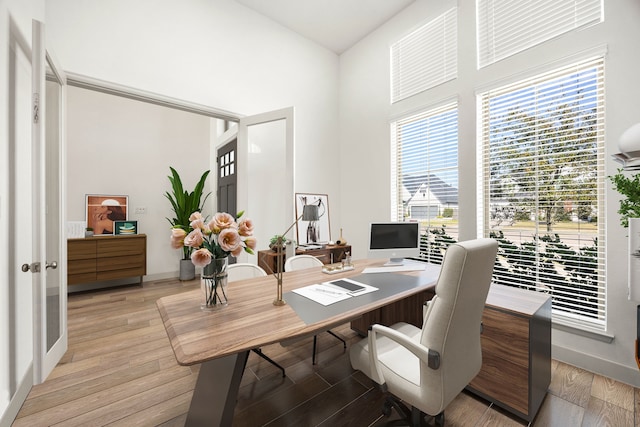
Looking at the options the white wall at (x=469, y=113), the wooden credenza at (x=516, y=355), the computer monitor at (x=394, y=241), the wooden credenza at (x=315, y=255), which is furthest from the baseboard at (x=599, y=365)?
the wooden credenza at (x=315, y=255)

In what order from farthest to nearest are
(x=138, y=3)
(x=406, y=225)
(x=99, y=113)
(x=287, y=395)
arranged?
1. (x=99, y=113)
2. (x=138, y=3)
3. (x=406, y=225)
4. (x=287, y=395)

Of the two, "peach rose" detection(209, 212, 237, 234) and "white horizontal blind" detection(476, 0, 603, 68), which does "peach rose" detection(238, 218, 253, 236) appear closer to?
"peach rose" detection(209, 212, 237, 234)

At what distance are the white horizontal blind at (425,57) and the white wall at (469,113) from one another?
0.09 metres

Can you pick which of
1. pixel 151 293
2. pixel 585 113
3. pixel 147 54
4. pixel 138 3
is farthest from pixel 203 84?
pixel 585 113

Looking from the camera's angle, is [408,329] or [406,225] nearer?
[408,329]

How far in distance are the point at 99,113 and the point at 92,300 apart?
9.93 ft

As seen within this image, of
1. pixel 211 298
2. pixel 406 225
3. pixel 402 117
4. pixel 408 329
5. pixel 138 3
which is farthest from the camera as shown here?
pixel 402 117

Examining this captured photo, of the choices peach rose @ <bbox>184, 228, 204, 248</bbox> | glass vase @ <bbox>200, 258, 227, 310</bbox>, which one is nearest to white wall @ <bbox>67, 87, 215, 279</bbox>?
glass vase @ <bbox>200, 258, 227, 310</bbox>

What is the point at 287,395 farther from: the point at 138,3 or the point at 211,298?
the point at 138,3

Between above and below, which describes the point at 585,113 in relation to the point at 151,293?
above

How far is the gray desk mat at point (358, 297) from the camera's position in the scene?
1350 millimetres

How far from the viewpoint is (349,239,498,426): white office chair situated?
110 centimetres

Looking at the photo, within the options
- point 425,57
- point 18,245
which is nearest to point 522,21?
point 425,57

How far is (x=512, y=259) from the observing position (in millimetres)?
2631
